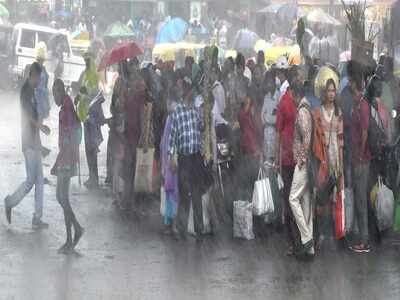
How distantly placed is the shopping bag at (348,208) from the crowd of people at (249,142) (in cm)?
4

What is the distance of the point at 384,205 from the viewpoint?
9.30 meters

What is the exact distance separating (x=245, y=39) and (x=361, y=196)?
857cm

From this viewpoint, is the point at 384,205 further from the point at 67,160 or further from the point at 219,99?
the point at 67,160

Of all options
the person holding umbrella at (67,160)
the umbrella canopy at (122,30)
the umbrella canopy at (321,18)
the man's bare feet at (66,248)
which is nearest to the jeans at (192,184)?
the person holding umbrella at (67,160)

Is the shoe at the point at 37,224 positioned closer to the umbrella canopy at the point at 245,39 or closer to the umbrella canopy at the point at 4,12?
the umbrella canopy at the point at 245,39

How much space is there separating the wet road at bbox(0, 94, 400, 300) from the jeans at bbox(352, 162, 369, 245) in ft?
0.64

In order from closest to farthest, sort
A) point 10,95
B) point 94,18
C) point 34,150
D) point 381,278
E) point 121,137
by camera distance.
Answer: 1. point 381,278
2. point 34,150
3. point 121,137
4. point 94,18
5. point 10,95

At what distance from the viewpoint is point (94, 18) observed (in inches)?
838

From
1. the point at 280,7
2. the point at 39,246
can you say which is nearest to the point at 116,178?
the point at 39,246

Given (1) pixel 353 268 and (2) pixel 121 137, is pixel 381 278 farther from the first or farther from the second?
(2) pixel 121 137

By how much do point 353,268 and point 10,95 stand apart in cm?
1871

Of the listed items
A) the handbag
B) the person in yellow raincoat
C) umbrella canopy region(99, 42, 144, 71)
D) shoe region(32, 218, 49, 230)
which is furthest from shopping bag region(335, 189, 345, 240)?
the person in yellow raincoat

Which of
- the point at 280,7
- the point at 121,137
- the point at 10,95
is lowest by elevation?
the point at 10,95

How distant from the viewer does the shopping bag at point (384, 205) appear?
9305mm
